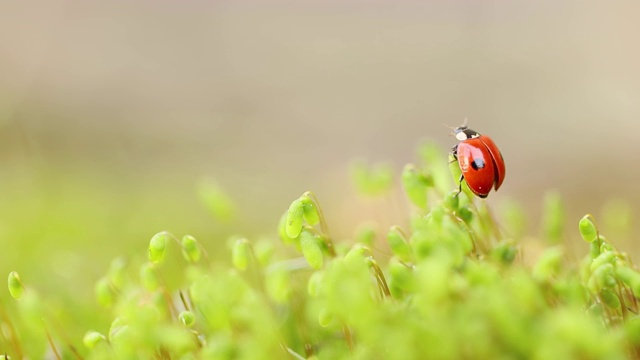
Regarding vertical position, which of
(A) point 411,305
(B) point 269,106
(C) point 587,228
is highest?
(B) point 269,106

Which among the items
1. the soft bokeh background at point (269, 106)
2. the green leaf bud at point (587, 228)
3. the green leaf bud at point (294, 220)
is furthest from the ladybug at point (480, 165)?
the soft bokeh background at point (269, 106)

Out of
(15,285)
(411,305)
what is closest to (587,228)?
(411,305)

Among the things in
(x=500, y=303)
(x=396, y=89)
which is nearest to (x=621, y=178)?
(x=396, y=89)

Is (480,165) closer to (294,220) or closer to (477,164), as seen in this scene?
(477,164)

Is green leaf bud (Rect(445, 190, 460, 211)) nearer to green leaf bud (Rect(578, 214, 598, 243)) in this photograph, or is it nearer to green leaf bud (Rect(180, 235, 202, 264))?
green leaf bud (Rect(578, 214, 598, 243))

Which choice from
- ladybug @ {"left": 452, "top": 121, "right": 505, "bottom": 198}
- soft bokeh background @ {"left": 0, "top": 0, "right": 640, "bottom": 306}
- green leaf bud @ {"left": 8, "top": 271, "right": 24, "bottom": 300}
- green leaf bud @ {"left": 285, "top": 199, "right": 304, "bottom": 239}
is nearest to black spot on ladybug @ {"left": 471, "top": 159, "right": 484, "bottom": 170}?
ladybug @ {"left": 452, "top": 121, "right": 505, "bottom": 198}

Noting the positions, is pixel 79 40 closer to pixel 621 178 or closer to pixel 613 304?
pixel 621 178
